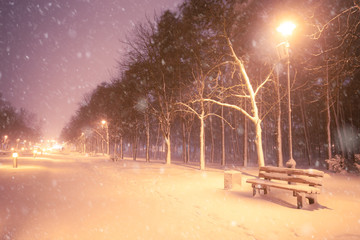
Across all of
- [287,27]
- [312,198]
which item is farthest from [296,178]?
[287,27]

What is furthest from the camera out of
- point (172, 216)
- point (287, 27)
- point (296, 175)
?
point (287, 27)

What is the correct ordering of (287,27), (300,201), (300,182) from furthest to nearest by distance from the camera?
(287,27)
(300,182)
(300,201)

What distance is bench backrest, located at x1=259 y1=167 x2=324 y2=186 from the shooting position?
8.09 metres

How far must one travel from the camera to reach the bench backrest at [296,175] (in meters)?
8.09

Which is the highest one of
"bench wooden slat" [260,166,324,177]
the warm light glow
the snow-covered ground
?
the warm light glow

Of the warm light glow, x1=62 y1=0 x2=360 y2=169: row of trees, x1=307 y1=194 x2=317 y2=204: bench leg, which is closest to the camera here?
x1=307 y1=194 x2=317 y2=204: bench leg

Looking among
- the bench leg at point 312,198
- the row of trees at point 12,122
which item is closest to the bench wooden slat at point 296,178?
the bench leg at point 312,198

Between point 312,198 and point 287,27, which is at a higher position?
point 287,27

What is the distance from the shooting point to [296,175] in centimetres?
894

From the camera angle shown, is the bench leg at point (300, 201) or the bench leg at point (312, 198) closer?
the bench leg at point (300, 201)

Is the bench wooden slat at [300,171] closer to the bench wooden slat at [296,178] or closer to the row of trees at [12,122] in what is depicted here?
the bench wooden slat at [296,178]

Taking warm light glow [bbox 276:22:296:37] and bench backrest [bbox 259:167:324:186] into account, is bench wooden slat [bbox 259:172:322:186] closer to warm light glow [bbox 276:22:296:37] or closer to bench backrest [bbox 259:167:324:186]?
bench backrest [bbox 259:167:324:186]

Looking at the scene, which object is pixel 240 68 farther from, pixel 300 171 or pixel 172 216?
pixel 172 216

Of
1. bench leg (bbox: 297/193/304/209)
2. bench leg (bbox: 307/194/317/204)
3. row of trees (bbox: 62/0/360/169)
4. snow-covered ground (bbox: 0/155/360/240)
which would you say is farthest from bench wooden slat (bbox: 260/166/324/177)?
row of trees (bbox: 62/0/360/169)
